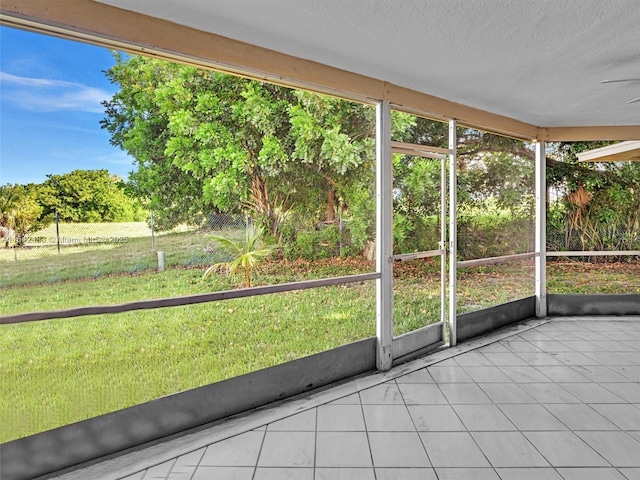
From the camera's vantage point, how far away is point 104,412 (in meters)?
2.35

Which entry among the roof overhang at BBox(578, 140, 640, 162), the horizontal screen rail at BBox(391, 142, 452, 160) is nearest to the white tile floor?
the horizontal screen rail at BBox(391, 142, 452, 160)

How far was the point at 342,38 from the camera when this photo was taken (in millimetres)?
2574

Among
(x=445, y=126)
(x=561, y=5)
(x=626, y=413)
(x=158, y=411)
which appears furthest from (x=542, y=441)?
(x=445, y=126)

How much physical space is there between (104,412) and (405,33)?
2.81 meters

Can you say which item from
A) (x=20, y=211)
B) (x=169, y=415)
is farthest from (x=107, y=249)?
(x=169, y=415)

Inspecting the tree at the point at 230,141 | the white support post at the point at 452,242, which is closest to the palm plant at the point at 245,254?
the tree at the point at 230,141

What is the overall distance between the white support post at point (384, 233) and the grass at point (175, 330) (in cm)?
34

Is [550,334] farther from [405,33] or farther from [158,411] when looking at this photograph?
[158,411]

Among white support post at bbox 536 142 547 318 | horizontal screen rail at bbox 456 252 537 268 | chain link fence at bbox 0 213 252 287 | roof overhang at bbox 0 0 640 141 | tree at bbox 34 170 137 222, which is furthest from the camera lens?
white support post at bbox 536 142 547 318

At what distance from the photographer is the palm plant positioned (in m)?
3.91

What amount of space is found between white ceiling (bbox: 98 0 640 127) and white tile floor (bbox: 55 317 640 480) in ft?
7.79

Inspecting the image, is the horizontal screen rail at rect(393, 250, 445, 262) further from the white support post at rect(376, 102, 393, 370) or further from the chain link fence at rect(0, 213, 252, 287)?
the chain link fence at rect(0, 213, 252, 287)

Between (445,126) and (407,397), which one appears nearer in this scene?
(407,397)

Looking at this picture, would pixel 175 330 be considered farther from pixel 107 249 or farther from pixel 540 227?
pixel 540 227
